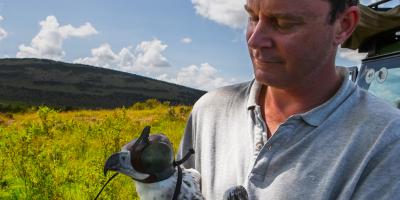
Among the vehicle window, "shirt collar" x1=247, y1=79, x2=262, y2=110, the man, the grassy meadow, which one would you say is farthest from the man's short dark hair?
the vehicle window

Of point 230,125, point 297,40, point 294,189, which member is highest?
point 297,40

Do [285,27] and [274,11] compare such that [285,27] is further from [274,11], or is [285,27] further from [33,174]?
[33,174]

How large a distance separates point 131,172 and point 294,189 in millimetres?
514

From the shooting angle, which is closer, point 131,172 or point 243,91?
point 131,172

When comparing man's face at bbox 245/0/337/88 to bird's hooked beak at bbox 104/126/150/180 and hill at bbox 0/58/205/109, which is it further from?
hill at bbox 0/58/205/109

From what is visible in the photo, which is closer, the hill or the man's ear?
the man's ear

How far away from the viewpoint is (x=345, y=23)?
177 cm

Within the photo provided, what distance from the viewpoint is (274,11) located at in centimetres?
165

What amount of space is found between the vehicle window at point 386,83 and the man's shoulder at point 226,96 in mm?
3343

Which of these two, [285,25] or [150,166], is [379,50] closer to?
[285,25]

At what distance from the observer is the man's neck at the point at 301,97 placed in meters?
1.77

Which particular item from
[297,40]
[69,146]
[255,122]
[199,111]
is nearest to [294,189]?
[255,122]

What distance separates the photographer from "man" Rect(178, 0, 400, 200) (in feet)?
5.25

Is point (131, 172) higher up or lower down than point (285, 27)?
lower down
